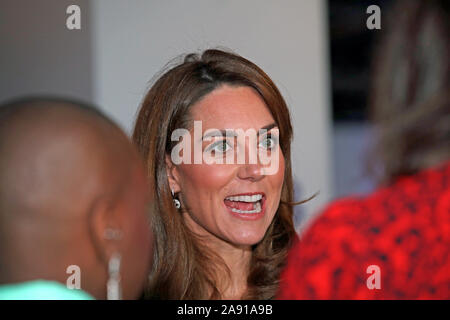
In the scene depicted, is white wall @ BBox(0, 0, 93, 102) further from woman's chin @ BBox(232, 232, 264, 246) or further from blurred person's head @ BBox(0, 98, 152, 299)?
blurred person's head @ BBox(0, 98, 152, 299)

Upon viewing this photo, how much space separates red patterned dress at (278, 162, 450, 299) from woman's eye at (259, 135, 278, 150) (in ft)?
0.61

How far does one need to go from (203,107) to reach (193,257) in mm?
293

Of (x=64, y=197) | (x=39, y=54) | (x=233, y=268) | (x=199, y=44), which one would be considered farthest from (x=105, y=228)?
(x=39, y=54)

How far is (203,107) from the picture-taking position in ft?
4.06

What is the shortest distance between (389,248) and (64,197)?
1.90ft

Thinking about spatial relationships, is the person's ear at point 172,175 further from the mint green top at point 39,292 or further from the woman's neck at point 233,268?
the mint green top at point 39,292

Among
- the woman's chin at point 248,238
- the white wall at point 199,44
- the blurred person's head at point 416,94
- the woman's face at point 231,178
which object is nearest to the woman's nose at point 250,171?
the woman's face at point 231,178

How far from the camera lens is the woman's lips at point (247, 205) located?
1.25 m

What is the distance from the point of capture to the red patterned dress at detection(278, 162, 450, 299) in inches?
42.4

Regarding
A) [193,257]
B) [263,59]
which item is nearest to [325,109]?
[263,59]

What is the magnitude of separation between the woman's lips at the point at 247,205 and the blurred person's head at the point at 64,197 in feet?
1.45

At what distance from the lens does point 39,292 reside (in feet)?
2.30

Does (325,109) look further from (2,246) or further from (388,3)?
(2,246)

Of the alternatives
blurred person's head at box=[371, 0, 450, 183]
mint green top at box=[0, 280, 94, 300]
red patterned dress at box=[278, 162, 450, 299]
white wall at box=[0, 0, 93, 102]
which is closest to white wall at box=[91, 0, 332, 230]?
white wall at box=[0, 0, 93, 102]
